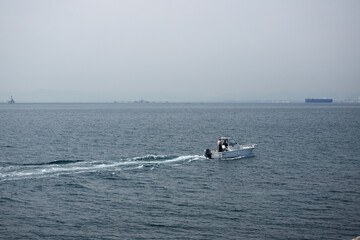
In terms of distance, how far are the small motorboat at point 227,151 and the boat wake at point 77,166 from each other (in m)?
1.79

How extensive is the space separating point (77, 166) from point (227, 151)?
19643 millimetres

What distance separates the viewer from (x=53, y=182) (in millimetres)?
36281

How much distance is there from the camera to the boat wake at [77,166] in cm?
3934

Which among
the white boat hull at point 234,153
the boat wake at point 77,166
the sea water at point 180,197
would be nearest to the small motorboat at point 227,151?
the white boat hull at point 234,153

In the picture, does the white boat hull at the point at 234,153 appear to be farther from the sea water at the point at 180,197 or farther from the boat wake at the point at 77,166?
the boat wake at the point at 77,166

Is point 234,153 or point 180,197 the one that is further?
point 234,153

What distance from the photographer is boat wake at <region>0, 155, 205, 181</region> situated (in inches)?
1549

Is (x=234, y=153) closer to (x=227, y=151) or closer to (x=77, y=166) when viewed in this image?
(x=227, y=151)

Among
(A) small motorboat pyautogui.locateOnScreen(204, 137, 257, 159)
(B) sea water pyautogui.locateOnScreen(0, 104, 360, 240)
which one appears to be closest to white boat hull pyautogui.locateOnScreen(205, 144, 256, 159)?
(A) small motorboat pyautogui.locateOnScreen(204, 137, 257, 159)

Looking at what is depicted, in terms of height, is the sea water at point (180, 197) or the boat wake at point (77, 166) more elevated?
the boat wake at point (77, 166)

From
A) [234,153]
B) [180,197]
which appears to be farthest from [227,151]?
[180,197]

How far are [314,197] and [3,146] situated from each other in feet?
172

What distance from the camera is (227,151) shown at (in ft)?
170

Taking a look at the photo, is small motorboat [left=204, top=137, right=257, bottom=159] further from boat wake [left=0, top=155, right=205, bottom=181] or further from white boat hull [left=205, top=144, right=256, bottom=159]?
boat wake [left=0, top=155, right=205, bottom=181]
